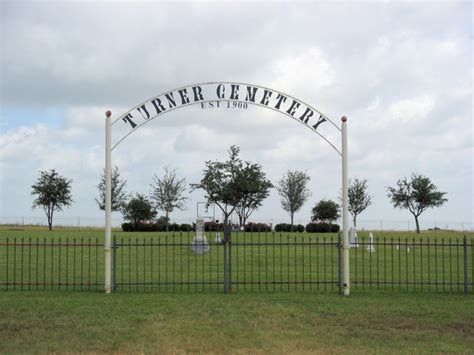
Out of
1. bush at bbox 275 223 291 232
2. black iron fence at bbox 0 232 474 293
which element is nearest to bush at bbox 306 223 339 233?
bush at bbox 275 223 291 232

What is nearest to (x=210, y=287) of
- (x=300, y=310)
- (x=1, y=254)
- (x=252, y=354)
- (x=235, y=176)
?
(x=300, y=310)

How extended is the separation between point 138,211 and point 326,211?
1717 centimetres

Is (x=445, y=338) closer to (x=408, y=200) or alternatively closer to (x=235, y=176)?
(x=235, y=176)

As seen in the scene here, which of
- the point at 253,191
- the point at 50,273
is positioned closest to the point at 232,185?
the point at 253,191

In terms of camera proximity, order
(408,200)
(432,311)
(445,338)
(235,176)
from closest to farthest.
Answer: (445,338) < (432,311) < (235,176) < (408,200)

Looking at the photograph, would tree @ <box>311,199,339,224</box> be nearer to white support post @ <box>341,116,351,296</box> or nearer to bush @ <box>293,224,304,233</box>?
bush @ <box>293,224,304,233</box>

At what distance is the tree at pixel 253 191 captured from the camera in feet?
165

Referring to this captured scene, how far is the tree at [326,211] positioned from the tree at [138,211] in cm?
1521

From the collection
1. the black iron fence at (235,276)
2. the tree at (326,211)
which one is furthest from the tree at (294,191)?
the black iron fence at (235,276)

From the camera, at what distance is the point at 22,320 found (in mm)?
10438

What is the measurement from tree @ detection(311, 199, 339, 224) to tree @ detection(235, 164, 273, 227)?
27.6 feet

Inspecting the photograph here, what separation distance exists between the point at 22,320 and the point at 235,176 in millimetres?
40224

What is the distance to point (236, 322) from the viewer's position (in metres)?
10.3

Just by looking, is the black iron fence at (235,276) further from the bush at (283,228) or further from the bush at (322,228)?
the bush at (283,228)
